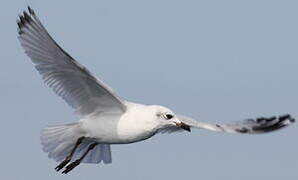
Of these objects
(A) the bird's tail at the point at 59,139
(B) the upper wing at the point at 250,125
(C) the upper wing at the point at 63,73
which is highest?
(B) the upper wing at the point at 250,125

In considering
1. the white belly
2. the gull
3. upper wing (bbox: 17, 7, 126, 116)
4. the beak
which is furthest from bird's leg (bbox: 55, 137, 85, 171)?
the beak

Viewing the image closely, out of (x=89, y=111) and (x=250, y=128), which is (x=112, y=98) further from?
(x=250, y=128)

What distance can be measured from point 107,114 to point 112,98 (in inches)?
13.4

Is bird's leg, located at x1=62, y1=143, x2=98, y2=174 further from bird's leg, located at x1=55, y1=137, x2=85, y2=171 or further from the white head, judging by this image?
the white head

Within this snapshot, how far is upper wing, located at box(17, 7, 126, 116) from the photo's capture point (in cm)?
1243

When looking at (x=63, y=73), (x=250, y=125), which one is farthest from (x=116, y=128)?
(x=250, y=125)

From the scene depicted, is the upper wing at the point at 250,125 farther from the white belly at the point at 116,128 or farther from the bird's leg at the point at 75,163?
the bird's leg at the point at 75,163

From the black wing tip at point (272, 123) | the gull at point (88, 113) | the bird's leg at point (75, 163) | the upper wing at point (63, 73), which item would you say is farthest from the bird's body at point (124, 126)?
the black wing tip at point (272, 123)

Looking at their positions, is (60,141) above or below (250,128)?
below

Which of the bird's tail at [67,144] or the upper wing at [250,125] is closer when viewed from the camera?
the upper wing at [250,125]

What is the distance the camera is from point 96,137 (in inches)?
506

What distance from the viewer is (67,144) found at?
13.5m

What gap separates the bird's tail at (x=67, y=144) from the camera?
13.3m

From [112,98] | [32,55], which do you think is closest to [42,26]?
[32,55]
